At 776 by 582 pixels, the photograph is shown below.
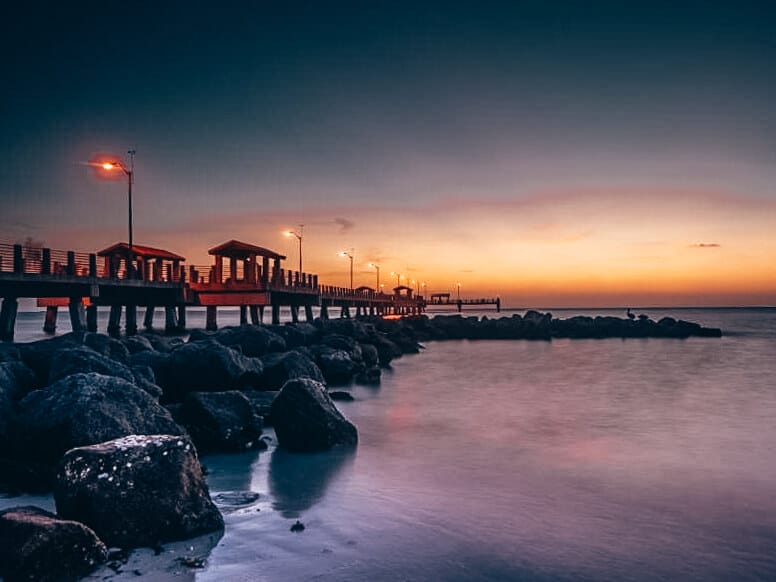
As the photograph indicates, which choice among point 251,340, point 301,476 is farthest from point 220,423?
point 251,340

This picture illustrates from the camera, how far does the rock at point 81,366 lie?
352 inches

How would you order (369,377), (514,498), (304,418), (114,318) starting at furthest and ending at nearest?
(114,318), (369,377), (304,418), (514,498)

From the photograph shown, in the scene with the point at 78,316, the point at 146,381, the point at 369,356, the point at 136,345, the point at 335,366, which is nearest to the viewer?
the point at 146,381

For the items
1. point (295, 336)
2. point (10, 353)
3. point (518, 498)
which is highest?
point (10, 353)

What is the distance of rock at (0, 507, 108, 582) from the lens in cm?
416

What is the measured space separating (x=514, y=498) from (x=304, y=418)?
134 inches

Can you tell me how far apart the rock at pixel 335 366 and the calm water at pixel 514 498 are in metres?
3.13

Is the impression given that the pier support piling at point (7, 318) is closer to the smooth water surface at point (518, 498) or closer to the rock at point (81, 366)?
the smooth water surface at point (518, 498)

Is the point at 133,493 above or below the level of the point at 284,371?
below

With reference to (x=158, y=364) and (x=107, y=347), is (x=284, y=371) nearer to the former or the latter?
(x=158, y=364)

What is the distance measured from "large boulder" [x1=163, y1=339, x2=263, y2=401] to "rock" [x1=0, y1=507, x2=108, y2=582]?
310 inches

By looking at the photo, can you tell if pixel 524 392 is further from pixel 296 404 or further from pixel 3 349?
pixel 3 349

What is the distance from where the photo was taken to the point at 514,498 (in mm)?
7160

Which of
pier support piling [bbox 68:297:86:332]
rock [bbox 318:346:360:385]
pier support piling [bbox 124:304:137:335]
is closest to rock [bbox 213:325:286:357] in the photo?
rock [bbox 318:346:360:385]
